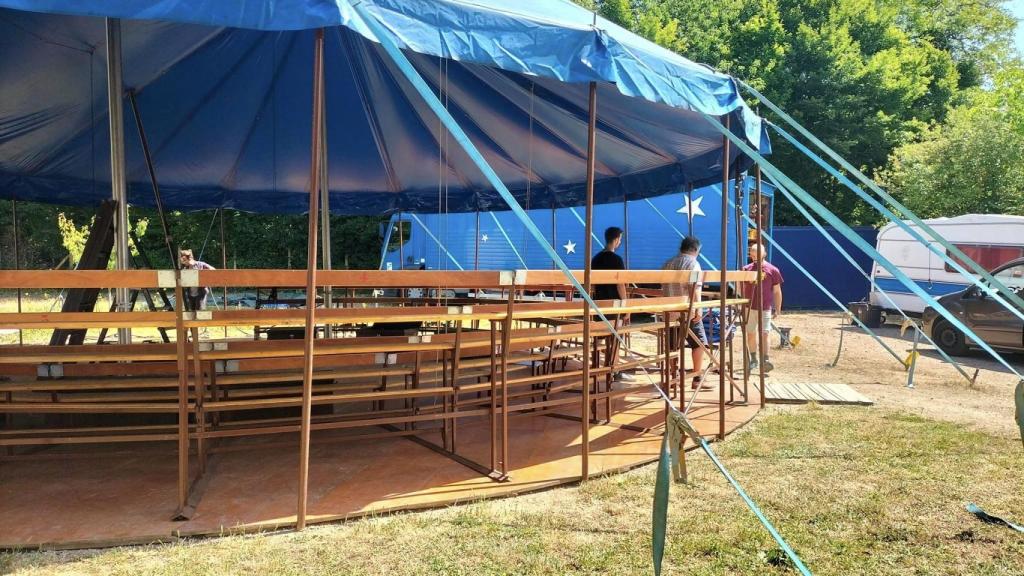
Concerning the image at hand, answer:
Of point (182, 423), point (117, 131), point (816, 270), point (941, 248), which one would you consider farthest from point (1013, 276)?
point (117, 131)

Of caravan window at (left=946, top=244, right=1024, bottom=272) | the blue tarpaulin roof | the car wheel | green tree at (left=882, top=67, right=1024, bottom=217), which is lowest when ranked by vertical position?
the car wheel

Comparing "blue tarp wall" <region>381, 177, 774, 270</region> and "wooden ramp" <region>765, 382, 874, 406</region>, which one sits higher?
"blue tarp wall" <region>381, 177, 774, 270</region>

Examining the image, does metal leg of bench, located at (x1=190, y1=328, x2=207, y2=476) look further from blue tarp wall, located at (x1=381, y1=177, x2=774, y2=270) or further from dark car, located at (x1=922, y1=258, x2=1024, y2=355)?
dark car, located at (x1=922, y1=258, x2=1024, y2=355)

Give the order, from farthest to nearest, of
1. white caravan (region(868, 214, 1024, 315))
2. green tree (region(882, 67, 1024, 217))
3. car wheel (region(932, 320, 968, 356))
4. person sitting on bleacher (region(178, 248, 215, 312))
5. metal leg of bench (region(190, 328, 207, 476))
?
1. green tree (region(882, 67, 1024, 217))
2. white caravan (region(868, 214, 1024, 315))
3. car wheel (region(932, 320, 968, 356))
4. person sitting on bleacher (region(178, 248, 215, 312))
5. metal leg of bench (region(190, 328, 207, 476))

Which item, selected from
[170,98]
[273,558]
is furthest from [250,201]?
[273,558]

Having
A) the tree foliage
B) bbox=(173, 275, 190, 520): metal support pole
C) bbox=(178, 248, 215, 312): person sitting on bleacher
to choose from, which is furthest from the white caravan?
bbox=(173, 275, 190, 520): metal support pole

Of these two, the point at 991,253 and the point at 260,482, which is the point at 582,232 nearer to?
the point at 991,253

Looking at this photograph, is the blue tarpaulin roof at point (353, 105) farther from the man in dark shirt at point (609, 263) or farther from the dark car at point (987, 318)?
the dark car at point (987, 318)

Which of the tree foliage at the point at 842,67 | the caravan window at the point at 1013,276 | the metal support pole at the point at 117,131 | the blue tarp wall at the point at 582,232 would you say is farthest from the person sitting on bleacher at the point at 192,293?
the tree foliage at the point at 842,67

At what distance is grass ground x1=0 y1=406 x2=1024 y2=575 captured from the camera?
310cm

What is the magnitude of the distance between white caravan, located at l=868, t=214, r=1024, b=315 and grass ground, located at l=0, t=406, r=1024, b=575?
9272 millimetres

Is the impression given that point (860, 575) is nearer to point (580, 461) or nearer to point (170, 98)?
point (580, 461)

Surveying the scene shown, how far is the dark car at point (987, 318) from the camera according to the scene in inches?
420

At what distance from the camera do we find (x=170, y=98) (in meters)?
7.15
